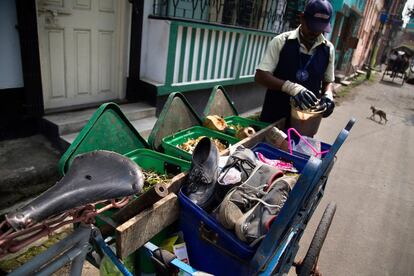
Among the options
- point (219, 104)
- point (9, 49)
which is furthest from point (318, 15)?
point (9, 49)

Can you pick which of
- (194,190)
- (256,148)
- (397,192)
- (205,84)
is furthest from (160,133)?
(397,192)

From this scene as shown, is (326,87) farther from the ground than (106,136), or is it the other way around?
(326,87)

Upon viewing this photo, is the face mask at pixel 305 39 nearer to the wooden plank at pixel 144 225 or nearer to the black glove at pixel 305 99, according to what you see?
the black glove at pixel 305 99

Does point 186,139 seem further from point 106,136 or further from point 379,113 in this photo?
point 379,113

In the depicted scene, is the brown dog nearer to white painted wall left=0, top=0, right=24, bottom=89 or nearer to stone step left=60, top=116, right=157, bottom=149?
stone step left=60, top=116, right=157, bottom=149

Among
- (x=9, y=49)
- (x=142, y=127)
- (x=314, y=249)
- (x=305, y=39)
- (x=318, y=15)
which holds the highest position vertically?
(x=318, y=15)

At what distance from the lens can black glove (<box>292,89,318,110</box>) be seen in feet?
7.88

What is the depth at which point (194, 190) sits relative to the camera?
1562 millimetres

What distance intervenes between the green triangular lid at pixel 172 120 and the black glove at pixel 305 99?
88cm

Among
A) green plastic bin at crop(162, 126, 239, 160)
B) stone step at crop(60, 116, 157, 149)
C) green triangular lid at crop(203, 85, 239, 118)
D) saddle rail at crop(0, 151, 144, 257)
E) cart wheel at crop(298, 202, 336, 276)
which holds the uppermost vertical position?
saddle rail at crop(0, 151, 144, 257)

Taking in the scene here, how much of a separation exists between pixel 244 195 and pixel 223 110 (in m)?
1.83

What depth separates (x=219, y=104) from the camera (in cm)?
313

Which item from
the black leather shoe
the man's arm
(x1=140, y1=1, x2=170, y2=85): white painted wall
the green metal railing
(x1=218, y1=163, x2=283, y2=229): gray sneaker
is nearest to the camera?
(x1=218, y1=163, x2=283, y2=229): gray sneaker

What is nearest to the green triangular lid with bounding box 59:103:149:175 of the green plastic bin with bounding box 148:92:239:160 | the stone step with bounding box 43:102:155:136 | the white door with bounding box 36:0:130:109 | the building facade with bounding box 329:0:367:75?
the green plastic bin with bounding box 148:92:239:160
